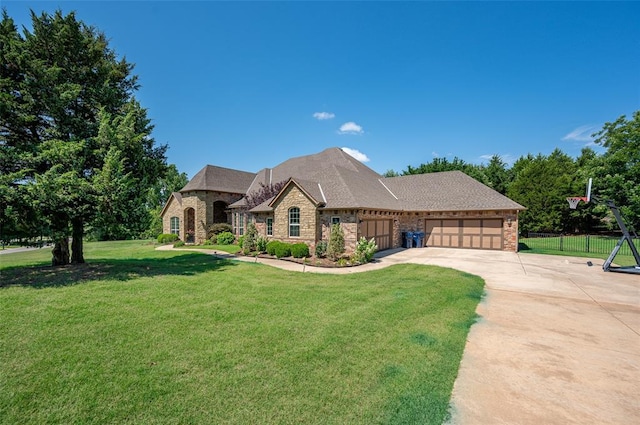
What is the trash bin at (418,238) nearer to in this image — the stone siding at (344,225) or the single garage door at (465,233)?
the single garage door at (465,233)

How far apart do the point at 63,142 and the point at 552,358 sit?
15406mm

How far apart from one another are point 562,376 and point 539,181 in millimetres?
33049

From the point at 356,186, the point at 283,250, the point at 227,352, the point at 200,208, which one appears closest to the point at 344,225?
the point at 283,250

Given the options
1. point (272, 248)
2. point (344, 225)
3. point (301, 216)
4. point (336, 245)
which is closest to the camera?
point (336, 245)

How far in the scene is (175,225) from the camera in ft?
89.1

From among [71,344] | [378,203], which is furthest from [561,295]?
[71,344]

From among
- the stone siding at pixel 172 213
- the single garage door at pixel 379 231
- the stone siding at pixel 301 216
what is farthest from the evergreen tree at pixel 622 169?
the stone siding at pixel 172 213

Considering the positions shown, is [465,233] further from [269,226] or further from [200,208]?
[200,208]

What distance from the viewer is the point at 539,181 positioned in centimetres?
2969

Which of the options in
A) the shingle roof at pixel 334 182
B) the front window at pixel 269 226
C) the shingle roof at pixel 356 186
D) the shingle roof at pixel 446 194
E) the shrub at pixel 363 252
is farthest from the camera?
the shingle roof at pixel 446 194

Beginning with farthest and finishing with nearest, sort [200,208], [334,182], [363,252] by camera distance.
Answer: [200,208]
[334,182]
[363,252]

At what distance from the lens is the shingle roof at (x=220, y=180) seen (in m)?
25.6

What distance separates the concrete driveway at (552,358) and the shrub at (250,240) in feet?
44.7

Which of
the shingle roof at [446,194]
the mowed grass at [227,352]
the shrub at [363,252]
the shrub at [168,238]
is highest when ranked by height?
the shingle roof at [446,194]
